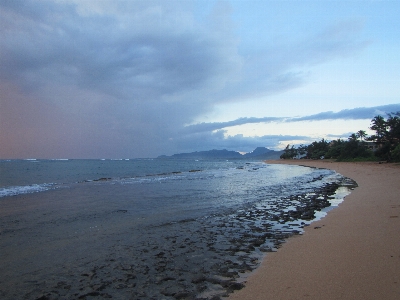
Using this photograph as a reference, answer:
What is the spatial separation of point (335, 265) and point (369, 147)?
344ft

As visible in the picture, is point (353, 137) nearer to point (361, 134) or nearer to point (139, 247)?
point (361, 134)

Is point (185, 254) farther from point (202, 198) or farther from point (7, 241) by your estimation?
point (202, 198)

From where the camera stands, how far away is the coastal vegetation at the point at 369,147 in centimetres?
5709

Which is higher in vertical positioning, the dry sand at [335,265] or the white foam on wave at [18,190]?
the white foam on wave at [18,190]

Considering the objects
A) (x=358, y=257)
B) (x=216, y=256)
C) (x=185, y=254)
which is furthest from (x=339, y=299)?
(x=185, y=254)

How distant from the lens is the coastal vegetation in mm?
57094

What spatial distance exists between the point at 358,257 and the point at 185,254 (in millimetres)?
4360

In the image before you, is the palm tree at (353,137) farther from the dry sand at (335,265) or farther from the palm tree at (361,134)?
the dry sand at (335,265)

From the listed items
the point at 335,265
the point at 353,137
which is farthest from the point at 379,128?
the point at 335,265

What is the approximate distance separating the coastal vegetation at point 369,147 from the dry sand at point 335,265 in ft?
160

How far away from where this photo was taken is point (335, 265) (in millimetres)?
5824

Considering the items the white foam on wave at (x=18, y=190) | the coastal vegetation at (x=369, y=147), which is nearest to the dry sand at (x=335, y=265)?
the white foam on wave at (x=18, y=190)

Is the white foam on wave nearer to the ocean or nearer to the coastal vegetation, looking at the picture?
the ocean

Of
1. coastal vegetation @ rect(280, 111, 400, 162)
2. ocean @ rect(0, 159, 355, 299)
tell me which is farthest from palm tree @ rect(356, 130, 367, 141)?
ocean @ rect(0, 159, 355, 299)
